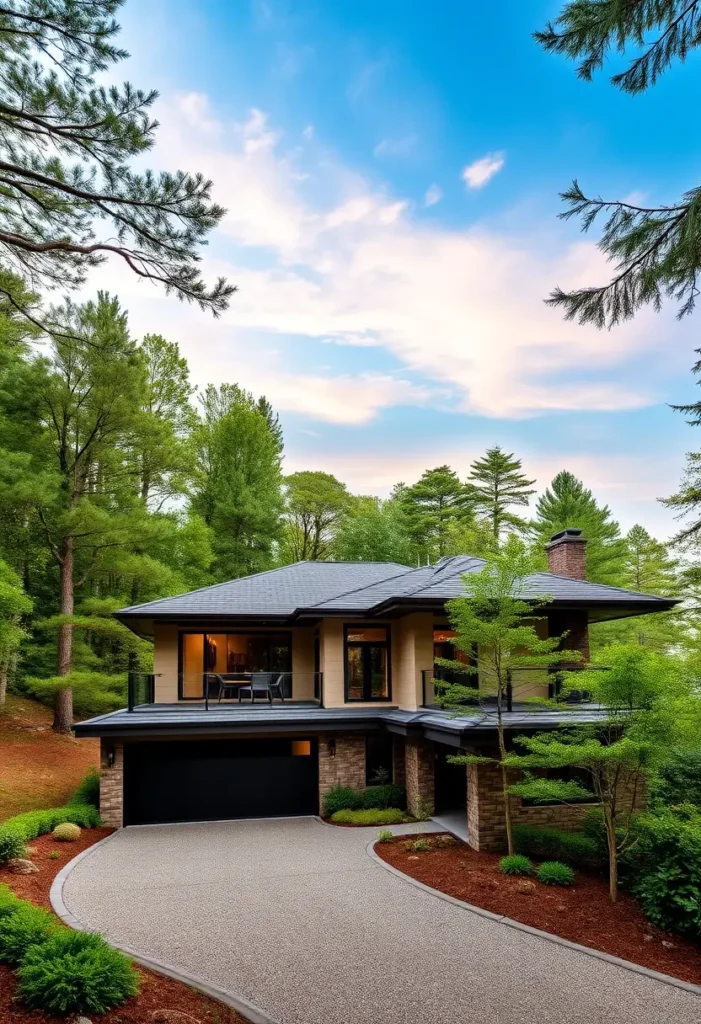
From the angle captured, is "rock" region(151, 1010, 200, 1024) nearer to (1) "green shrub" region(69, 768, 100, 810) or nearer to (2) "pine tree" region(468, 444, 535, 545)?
(1) "green shrub" region(69, 768, 100, 810)

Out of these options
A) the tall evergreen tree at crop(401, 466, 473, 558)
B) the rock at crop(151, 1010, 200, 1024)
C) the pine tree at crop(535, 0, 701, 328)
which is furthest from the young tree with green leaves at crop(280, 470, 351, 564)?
the rock at crop(151, 1010, 200, 1024)

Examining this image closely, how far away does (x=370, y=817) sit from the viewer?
11.7 metres

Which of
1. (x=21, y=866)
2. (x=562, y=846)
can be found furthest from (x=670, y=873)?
(x=21, y=866)

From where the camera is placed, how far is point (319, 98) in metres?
9.61

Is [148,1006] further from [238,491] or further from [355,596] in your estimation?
[238,491]

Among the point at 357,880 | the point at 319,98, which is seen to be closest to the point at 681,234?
the point at 319,98

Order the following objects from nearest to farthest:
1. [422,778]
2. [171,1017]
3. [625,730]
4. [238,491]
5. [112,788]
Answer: [171,1017], [625,730], [112,788], [422,778], [238,491]

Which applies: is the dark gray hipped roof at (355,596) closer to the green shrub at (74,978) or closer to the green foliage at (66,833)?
the green foliage at (66,833)

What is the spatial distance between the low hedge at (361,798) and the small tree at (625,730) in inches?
177

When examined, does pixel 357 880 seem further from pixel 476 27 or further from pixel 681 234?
pixel 476 27

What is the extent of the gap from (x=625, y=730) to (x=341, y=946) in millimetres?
4655

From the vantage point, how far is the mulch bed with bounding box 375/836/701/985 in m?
6.36

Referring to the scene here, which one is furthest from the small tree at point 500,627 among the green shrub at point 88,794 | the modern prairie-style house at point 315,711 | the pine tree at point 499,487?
the pine tree at point 499,487

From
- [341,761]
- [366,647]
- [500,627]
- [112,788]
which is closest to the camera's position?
[500,627]
